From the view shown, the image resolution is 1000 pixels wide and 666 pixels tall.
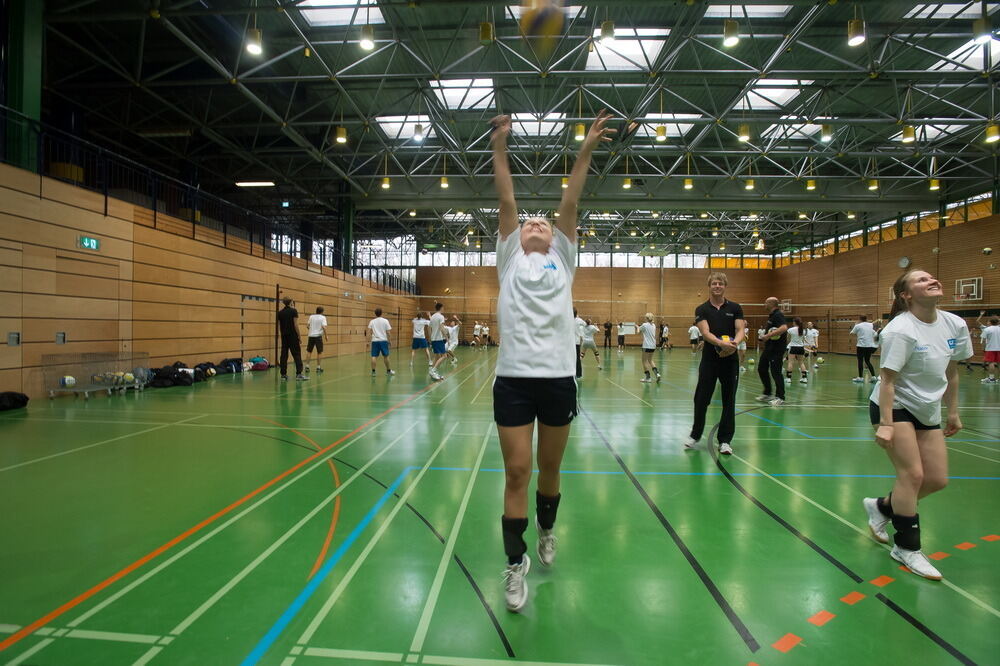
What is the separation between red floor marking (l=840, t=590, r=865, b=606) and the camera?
250cm

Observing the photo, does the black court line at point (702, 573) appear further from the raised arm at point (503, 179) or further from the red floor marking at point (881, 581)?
the raised arm at point (503, 179)

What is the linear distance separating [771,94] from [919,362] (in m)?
17.8

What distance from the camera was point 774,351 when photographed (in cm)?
970

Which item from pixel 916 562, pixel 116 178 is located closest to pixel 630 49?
pixel 916 562

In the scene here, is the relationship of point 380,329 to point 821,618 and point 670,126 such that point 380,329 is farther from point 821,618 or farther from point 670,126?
point 670,126

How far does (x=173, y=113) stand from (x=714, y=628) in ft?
76.8

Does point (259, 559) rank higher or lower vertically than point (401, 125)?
lower

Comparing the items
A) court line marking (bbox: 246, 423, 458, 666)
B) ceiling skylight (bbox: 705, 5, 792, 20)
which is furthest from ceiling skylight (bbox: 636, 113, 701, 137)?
court line marking (bbox: 246, 423, 458, 666)

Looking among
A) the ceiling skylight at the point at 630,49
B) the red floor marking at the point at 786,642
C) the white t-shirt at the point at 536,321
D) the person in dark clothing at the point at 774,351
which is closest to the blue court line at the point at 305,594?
the white t-shirt at the point at 536,321

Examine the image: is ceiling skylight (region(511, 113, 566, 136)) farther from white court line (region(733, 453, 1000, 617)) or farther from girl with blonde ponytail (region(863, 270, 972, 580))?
girl with blonde ponytail (region(863, 270, 972, 580))

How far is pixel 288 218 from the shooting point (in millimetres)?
33844

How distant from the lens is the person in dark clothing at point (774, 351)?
29.9 feet

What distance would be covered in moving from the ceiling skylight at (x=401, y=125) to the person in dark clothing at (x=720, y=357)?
1529 cm

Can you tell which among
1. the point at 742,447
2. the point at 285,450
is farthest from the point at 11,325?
the point at 742,447
